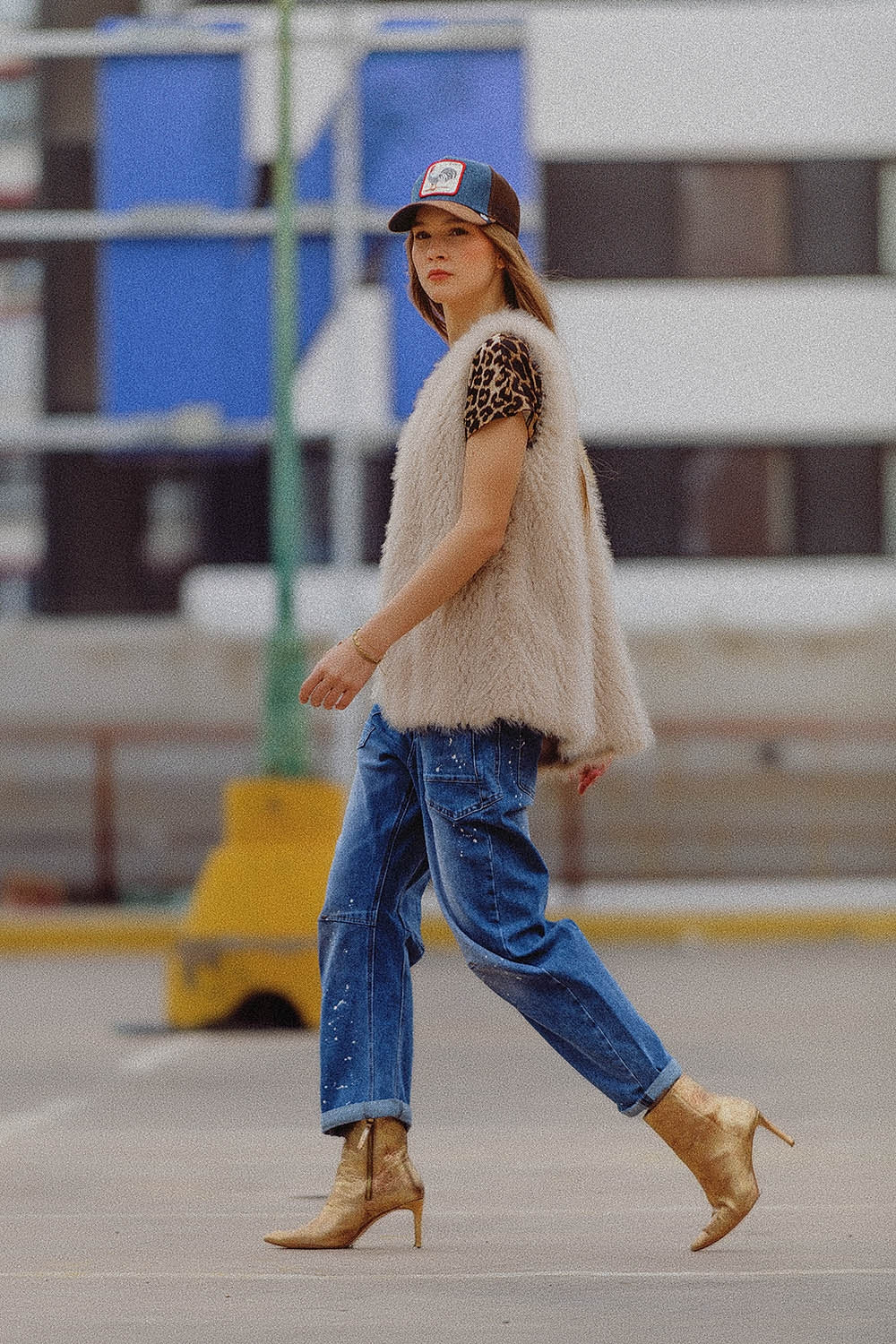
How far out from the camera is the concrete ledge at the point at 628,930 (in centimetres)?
1414

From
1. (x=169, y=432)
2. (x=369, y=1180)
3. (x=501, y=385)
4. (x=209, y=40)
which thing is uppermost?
(x=209, y=40)

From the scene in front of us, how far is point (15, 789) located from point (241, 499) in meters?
3.94

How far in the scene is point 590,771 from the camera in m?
4.61

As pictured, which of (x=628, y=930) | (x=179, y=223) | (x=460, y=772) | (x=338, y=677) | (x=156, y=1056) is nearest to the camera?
(x=338, y=677)

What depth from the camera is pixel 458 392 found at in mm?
4410

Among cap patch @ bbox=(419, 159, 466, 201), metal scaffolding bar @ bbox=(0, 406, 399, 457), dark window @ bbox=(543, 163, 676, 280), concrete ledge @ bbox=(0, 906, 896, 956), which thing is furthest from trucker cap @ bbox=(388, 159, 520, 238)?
dark window @ bbox=(543, 163, 676, 280)

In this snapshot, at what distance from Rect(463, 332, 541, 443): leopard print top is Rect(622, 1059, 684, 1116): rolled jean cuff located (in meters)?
Answer: 1.12

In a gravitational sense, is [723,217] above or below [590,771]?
above

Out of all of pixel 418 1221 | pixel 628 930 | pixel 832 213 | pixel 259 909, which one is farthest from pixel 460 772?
pixel 832 213

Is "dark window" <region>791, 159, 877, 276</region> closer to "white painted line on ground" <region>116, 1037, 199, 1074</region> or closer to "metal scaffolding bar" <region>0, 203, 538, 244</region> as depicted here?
"metal scaffolding bar" <region>0, 203, 538, 244</region>

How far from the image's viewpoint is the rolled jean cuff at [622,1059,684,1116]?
14.1 ft

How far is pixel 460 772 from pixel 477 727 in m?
0.08

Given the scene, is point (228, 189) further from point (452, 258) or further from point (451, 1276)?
point (451, 1276)

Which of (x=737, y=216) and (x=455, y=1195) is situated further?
(x=737, y=216)
